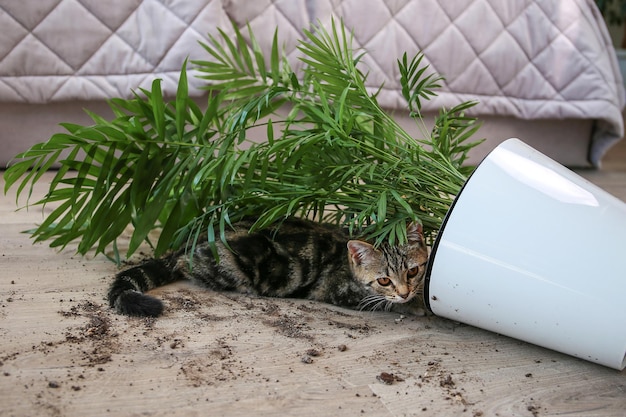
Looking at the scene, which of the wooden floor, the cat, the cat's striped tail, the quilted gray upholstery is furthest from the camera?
the quilted gray upholstery

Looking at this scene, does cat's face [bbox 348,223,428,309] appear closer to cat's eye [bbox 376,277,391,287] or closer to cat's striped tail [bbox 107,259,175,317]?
cat's eye [bbox 376,277,391,287]

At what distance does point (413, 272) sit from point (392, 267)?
2.0 inches

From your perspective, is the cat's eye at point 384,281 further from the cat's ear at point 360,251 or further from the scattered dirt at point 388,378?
the scattered dirt at point 388,378

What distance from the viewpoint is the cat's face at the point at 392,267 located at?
140 cm

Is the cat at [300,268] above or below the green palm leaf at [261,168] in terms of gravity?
below

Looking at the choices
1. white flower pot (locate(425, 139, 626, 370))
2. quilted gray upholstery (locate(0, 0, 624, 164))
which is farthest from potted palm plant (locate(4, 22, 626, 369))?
quilted gray upholstery (locate(0, 0, 624, 164))

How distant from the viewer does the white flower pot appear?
3.69 ft

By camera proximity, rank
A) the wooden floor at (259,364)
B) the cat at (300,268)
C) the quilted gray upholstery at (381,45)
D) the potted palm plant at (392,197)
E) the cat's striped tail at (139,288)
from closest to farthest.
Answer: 1. the wooden floor at (259,364)
2. the potted palm plant at (392,197)
3. the cat's striped tail at (139,288)
4. the cat at (300,268)
5. the quilted gray upholstery at (381,45)

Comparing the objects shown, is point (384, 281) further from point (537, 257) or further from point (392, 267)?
point (537, 257)

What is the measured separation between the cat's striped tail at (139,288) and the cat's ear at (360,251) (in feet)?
1.31

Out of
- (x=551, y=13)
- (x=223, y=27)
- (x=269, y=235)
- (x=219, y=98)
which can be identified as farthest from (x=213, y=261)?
(x=551, y=13)

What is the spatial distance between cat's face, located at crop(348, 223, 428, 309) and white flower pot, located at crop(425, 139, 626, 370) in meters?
0.15

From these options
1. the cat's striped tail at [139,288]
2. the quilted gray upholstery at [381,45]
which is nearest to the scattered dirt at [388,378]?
the cat's striped tail at [139,288]

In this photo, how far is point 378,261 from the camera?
141cm
